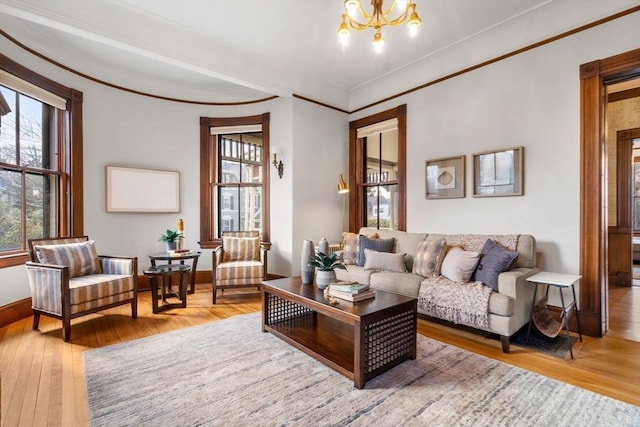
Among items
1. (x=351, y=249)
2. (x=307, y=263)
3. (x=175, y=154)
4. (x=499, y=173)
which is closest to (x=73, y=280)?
(x=307, y=263)

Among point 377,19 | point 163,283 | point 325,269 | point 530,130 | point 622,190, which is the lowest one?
point 163,283

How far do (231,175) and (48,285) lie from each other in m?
2.91

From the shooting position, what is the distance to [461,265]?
2.97 meters

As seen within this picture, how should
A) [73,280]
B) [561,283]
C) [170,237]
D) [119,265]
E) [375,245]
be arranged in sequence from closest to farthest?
1. [561,283]
2. [73,280]
3. [119,265]
4. [375,245]
5. [170,237]

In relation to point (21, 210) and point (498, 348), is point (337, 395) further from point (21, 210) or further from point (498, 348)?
point (21, 210)

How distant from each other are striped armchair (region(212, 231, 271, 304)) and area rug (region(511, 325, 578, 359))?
289cm

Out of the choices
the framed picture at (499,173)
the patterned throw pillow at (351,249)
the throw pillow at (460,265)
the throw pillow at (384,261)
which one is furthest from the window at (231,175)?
the framed picture at (499,173)

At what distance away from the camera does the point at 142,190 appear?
462 centimetres

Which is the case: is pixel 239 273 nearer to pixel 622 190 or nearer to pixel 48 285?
pixel 48 285

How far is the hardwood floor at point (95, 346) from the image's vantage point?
6.13ft

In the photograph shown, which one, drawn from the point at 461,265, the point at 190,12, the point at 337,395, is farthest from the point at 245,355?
the point at 190,12

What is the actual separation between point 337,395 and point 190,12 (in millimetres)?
3749

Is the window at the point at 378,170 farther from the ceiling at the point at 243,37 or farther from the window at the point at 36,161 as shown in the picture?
the window at the point at 36,161

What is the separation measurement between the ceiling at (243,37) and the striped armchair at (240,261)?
85.5 inches
